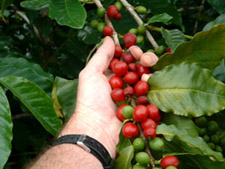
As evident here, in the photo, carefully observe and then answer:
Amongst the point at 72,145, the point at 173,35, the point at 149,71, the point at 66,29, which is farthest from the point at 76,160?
the point at 66,29

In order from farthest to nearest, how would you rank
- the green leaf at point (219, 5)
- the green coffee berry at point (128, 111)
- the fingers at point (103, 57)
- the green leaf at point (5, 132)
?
the green leaf at point (219, 5)
the fingers at point (103, 57)
the green coffee berry at point (128, 111)
the green leaf at point (5, 132)

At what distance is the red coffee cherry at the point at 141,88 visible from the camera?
1.24 metres

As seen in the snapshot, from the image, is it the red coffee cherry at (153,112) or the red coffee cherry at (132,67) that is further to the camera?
the red coffee cherry at (132,67)

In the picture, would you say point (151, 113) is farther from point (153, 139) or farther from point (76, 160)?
point (76, 160)

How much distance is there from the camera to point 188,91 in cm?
116

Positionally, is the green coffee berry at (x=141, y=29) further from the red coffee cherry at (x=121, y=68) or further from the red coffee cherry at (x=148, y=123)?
the red coffee cherry at (x=148, y=123)

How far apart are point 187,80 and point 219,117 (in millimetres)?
411

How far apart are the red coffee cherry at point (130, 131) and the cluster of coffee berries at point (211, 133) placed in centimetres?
37

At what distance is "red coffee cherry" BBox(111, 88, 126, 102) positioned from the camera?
1.33 meters

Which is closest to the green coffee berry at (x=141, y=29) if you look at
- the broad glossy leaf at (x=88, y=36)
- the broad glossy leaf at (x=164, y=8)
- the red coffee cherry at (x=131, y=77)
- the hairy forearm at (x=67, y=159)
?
the red coffee cherry at (x=131, y=77)

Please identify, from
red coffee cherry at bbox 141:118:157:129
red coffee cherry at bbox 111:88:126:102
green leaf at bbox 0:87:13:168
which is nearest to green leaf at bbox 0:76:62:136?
green leaf at bbox 0:87:13:168

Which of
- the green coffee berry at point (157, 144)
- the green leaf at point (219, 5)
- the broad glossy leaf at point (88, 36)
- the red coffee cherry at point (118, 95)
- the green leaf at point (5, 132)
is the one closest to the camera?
the green leaf at point (5, 132)

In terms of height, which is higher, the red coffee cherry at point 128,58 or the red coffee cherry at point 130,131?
the red coffee cherry at point 128,58

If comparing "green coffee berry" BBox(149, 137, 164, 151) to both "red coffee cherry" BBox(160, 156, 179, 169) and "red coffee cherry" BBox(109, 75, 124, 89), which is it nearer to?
"red coffee cherry" BBox(160, 156, 179, 169)
